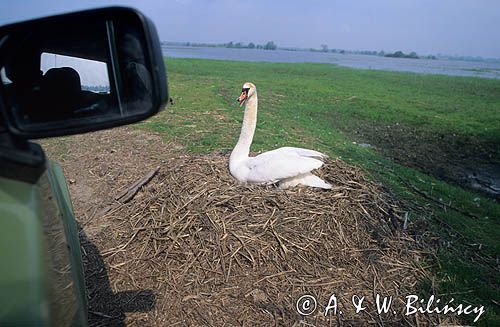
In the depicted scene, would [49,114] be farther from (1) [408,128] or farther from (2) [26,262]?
(1) [408,128]

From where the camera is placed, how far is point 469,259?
4234mm

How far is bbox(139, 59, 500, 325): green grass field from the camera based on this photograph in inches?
159

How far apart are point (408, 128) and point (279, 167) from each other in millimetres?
10149

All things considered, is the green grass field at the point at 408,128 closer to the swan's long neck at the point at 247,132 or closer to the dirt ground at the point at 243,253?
the dirt ground at the point at 243,253

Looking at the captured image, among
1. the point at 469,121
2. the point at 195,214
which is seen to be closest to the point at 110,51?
the point at 195,214

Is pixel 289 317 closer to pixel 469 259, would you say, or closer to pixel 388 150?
pixel 469 259

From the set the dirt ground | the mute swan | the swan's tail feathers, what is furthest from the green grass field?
the mute swan

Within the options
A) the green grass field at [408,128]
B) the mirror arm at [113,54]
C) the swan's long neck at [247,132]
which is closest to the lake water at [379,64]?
the green grass field at [408,128]

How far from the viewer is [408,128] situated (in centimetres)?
1299

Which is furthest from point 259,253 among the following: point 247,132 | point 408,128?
point 408,128

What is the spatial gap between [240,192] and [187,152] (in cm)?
303

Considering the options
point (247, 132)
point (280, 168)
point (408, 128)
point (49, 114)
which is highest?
point (49, 114)

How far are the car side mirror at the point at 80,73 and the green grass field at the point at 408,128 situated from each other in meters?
3.50

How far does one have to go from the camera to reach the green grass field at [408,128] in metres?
4.03
